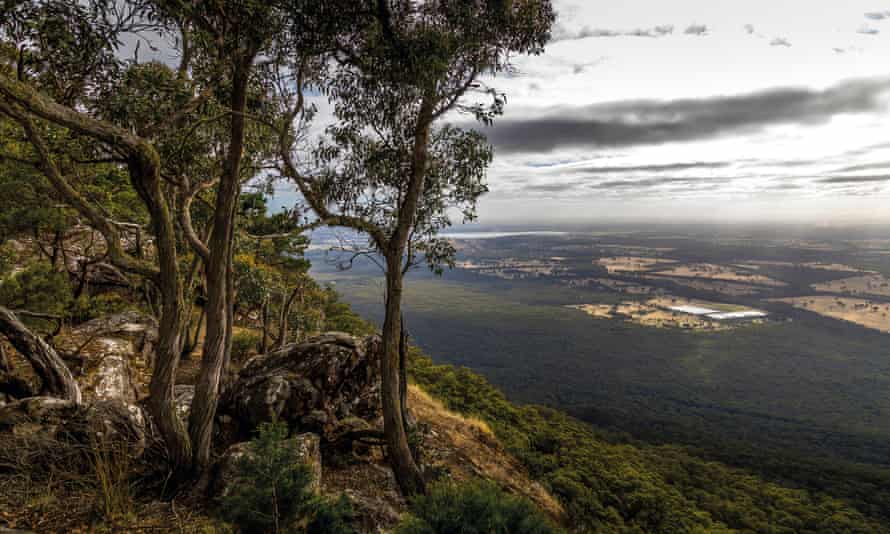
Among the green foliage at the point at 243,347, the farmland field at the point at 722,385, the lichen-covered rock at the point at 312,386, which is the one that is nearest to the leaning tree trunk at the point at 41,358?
the lichen-covered rock at the point at 312,386

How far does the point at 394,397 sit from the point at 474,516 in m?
3.88

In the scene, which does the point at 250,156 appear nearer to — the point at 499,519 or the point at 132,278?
the point at 499,519

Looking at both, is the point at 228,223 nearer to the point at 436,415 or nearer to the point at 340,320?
the point at 436,415

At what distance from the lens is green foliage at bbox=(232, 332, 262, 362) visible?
17.1m

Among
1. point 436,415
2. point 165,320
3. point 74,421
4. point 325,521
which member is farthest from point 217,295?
point 436,415

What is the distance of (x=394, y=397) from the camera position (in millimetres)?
8430

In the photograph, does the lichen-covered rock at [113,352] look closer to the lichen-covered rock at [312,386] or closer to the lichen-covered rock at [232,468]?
the lichen-covered rock at [312,386]

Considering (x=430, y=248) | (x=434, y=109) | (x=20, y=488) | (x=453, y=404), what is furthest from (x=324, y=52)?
(x=453, y=404)

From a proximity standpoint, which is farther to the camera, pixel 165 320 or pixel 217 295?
pixel 217 295

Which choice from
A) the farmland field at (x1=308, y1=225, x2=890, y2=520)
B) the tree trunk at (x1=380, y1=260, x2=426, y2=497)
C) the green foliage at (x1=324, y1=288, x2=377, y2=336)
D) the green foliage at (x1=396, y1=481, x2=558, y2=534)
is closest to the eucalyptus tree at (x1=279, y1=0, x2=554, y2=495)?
the tree trunk at (x1=380, y1=260, x2=426, y2=497)

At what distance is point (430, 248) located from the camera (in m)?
9.29

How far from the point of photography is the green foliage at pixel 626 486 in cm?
1915

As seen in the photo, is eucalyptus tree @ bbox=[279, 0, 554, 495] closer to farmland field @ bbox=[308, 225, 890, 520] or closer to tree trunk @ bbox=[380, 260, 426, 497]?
tree trunk @ bbox=[380, 260, 426, 497]

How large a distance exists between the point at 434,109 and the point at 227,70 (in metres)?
4.22
